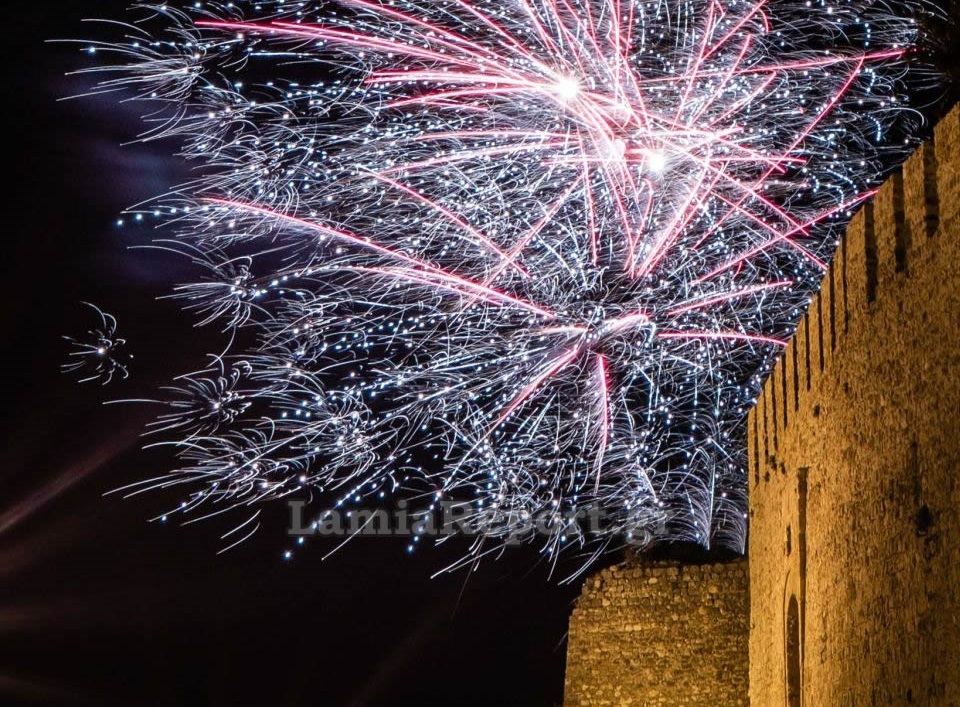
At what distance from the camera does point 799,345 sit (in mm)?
10641

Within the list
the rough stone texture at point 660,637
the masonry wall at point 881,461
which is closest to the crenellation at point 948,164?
the masonry wall at point 881,461

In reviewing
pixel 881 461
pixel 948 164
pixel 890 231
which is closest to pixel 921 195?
pixel 948 164

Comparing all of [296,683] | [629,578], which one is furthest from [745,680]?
[296,683]

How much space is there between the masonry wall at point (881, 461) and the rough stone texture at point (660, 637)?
278cm

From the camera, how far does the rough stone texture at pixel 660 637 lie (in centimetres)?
1402

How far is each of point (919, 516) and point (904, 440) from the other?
1.68 ft

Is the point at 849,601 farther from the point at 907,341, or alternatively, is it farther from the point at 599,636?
the point at 599,636

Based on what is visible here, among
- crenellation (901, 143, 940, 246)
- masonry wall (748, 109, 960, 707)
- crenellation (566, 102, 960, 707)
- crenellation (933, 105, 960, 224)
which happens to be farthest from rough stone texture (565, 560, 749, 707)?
crenellation (933, 105, 960, 224)

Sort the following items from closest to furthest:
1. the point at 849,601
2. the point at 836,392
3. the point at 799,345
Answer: the point at 849,601 < the point at 836,392 < the point at 799,345

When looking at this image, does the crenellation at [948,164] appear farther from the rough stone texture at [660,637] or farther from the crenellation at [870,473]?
the rough stone texture at [660,637]

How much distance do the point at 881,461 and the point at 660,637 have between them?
6577 millimetres

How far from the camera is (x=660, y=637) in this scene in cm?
1431

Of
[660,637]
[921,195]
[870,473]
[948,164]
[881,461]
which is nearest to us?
[948,164]

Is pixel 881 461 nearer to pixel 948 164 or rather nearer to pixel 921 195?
pixel 921 195
